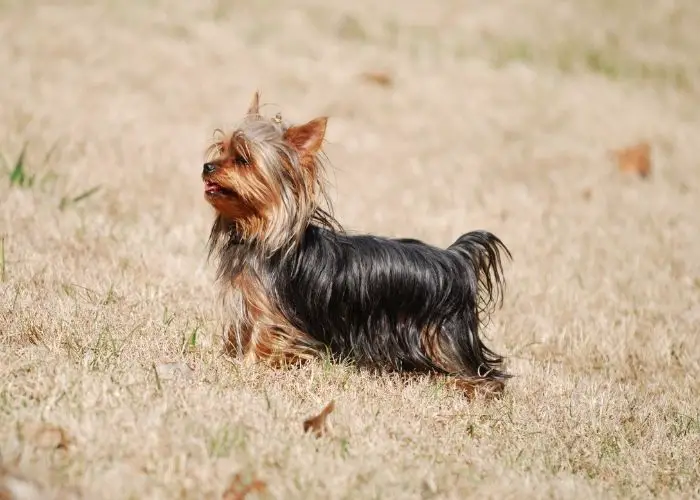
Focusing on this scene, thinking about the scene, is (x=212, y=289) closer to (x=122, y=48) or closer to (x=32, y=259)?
(x=32, y=259)

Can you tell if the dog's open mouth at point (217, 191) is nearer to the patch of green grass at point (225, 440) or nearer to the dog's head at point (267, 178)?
the dog's head at point (267, 178)

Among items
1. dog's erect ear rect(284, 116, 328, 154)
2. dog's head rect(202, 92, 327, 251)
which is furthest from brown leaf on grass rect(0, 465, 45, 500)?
dog's erect ear rect(284, 116, 328, 154)

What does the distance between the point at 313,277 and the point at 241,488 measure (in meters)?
1.79

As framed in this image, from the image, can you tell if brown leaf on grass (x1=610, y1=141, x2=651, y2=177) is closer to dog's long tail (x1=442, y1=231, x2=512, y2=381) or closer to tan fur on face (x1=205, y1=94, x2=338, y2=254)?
dog's long tail (x1=442, y1=231, x2=512, y2=381)

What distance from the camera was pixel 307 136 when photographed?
17.0 feet

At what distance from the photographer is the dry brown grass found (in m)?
4.18

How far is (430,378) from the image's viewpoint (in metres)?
5.63

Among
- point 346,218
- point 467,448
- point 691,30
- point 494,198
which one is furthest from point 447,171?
point 691,30

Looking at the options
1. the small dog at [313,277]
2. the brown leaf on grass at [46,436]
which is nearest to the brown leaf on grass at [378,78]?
the small dog at [313,277]

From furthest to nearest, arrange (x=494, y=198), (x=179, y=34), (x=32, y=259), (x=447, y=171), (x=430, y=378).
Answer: (x=179, y=34) → (x=447, y=171) → (x=494, y=198) → (x=32, y=259) → (x=430, y=378)

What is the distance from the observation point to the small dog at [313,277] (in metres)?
5.11

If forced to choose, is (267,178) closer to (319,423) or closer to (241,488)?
(319,423)

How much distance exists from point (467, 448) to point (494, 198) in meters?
6.92

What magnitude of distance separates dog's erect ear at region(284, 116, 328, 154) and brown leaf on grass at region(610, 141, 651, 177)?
882cm
